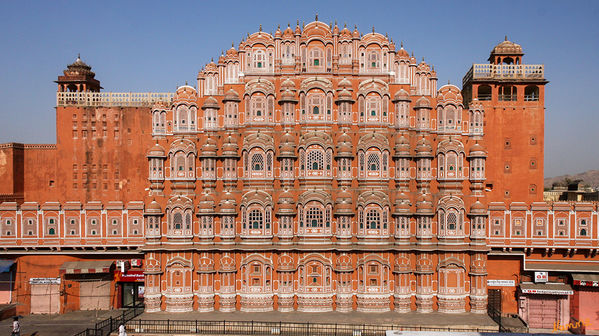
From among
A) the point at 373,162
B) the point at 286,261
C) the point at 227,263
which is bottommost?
the point at 227,263

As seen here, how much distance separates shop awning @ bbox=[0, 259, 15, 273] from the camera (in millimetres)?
34375

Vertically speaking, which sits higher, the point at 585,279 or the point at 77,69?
the point at 77,69

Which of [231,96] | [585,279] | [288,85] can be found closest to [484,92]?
[585,279]

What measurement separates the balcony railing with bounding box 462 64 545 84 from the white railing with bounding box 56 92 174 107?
2751 centimetres

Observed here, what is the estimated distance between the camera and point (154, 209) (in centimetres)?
3328

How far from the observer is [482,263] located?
32469mm

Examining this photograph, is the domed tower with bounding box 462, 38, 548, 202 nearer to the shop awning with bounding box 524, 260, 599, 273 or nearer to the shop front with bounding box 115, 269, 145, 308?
the shop awning with bounding box 524, 260, 599, 273

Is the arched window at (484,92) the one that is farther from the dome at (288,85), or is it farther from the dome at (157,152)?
the dome at (157,152)

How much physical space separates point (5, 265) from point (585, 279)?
142ft

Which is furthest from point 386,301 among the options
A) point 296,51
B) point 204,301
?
point 296,51

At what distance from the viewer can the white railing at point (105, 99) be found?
42.4 metres

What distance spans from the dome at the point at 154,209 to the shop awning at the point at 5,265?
1187cm

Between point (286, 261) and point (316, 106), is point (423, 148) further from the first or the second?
point (286, 261)

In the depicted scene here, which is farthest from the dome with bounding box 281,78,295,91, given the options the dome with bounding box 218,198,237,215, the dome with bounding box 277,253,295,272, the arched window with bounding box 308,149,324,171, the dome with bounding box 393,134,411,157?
the dome with bounding box 277,253,295,272
